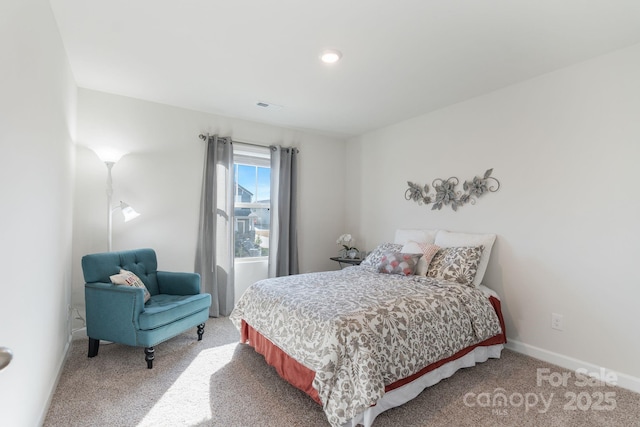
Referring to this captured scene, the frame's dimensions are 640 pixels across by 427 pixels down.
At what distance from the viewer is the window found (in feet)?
13.6

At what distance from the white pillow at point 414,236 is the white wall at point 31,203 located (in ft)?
10.4

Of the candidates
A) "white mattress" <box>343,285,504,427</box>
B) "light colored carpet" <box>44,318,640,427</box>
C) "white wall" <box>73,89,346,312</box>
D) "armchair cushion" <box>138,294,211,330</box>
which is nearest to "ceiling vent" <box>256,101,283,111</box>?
"white wall" <box>73,89,346,312</box>

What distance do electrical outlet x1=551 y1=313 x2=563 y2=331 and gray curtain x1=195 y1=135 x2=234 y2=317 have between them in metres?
3.31

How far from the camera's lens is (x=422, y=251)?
3.11 meters

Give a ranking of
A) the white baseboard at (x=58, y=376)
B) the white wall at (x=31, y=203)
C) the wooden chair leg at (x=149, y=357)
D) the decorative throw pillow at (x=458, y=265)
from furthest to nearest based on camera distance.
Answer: the decorative throw pillow at (x=458, y=265), the wooden chair leg at (x=149, y=357), the white baseboard at (x=58, y=376), the white wall at (x=31, y=203)

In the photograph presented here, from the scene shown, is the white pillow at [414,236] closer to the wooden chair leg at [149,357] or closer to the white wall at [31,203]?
the wooden chair leg at [149,357]

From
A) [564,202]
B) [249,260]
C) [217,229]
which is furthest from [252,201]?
[564,202]

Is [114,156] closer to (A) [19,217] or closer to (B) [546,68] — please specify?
(A) [19,217]

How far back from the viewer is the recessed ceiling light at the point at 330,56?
7.64ft

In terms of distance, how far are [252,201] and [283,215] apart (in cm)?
47

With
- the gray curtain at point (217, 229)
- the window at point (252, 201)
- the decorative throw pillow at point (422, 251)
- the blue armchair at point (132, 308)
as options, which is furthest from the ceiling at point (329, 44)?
the blue armchair at point (132, 308)

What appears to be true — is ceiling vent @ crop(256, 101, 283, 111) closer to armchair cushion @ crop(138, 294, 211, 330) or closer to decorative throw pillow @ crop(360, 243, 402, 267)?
decorative throw pillow @ crop(360, 243, 402, 267)

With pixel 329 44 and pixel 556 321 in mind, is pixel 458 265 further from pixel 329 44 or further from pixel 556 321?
pixel 329 44

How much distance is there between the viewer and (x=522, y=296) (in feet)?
9.22
